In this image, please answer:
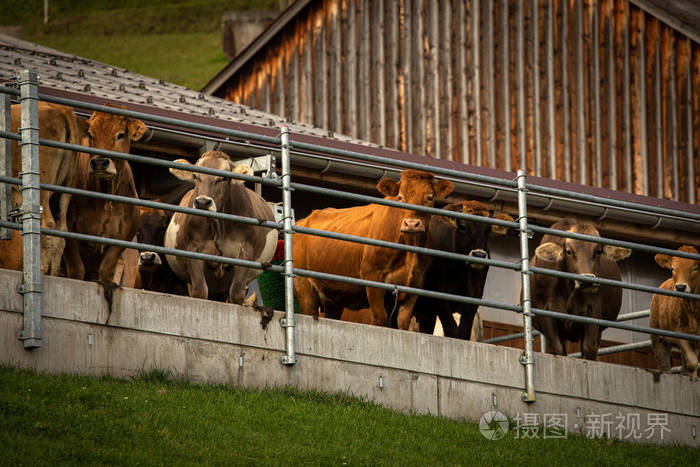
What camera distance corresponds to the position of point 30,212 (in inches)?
383

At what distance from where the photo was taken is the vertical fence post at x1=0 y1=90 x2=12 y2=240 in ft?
32.8

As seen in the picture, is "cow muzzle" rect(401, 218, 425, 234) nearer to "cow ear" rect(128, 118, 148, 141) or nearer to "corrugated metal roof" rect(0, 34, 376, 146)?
"cow ear" rect(128, 118, 148, 141)

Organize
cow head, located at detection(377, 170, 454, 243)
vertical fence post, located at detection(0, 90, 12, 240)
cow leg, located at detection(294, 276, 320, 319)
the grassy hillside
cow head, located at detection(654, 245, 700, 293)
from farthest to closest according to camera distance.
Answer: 1. the grassy hillside
2. cow head, located at detection(654, 245, 700, 293)
3. cow leg, located at detection(294, 276, 320, 319)
4. cow head, located at detection(377, 170, 454, 243)
5. vertical fence post, located at detection(0, 90, 12, 240)

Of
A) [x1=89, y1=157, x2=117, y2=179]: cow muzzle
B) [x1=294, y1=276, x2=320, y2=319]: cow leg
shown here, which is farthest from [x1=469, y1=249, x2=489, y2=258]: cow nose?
[x1=89, y1=157, x2=117, y2=179]: cow muzzle

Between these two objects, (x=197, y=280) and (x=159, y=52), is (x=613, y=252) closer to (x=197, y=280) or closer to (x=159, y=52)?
(x=197, y=280)

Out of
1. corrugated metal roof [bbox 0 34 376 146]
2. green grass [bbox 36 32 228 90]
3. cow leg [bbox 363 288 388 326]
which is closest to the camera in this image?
cow leg [bbox 363 288 388 326]

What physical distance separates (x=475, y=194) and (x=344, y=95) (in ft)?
29.0

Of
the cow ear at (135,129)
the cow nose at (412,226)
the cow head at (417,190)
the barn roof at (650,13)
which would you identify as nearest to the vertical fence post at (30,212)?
the cow ear at (135,129)

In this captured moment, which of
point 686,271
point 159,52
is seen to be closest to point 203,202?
point 686,271

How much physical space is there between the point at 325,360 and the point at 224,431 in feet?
6.39

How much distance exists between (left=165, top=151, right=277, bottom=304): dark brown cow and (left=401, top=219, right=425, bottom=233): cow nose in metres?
1.39

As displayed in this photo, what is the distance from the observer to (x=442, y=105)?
23875 millimetres

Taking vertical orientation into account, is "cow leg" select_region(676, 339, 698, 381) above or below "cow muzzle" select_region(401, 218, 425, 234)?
below
